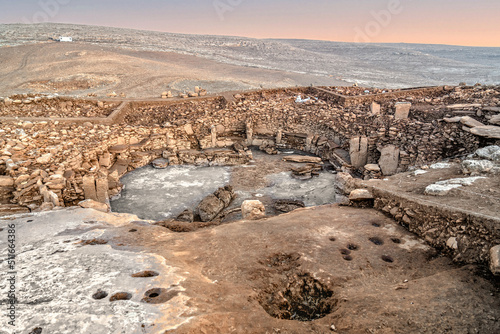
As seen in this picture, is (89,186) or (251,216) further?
(89,186)

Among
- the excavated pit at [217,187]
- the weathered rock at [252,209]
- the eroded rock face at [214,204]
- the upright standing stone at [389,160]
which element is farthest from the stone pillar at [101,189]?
the upright standing stone at [389,160]

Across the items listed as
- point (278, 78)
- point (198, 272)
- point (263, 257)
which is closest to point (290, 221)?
point (263, 257)

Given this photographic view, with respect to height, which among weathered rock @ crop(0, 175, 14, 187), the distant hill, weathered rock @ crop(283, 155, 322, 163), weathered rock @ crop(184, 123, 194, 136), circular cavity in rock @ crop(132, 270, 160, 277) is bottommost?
weathered rock @ crop(283, 155, 322, 163)

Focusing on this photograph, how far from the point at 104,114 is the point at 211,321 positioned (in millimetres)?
11993

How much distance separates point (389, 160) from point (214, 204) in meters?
5.17

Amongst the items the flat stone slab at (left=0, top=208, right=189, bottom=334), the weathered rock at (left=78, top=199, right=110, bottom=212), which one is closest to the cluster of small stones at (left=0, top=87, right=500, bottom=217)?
the weathered rock at (left=78, top=199, right=110, bottom=212)

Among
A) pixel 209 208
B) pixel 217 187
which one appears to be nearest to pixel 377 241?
pixel 209 208

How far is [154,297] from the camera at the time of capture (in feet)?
9.97

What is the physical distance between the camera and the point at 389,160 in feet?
29.7

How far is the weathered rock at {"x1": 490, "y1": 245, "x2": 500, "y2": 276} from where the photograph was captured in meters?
3.32

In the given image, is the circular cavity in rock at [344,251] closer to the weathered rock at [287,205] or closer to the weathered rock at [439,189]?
the weathered rock at [439,189]

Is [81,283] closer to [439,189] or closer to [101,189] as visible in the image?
[101,189]

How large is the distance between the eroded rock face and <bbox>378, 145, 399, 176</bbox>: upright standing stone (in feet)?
14.6

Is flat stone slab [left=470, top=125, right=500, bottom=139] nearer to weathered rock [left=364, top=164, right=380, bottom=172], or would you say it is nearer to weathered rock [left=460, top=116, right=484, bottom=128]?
weathered rock [left=460, top=116, right=484, bottom=128]
